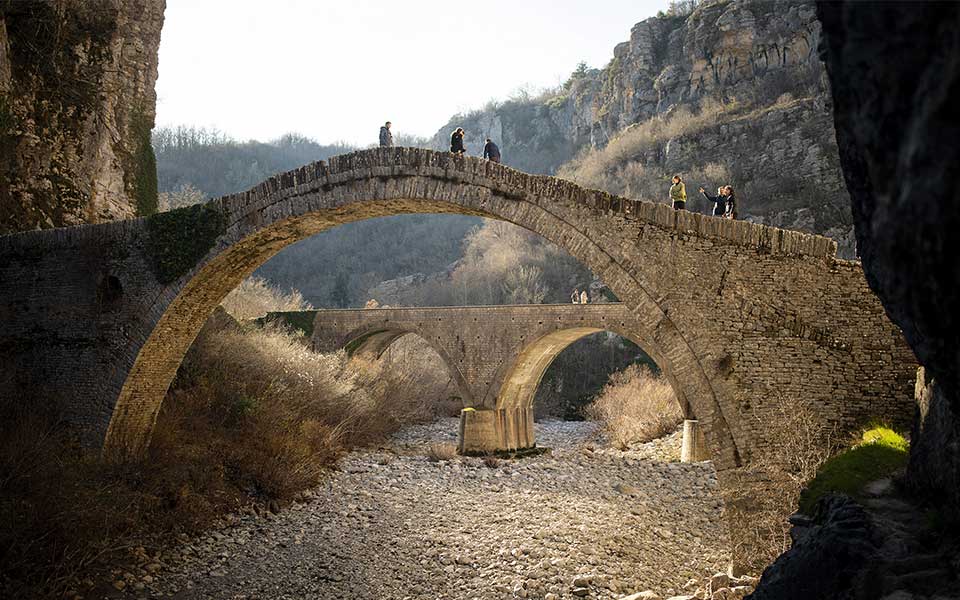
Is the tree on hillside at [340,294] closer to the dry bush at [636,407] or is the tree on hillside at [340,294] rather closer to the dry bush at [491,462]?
the dry bush at [636,407]

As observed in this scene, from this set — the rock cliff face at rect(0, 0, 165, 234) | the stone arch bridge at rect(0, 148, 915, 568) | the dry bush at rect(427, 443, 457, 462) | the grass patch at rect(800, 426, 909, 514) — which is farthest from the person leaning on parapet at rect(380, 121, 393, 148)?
the dry bush at rect(427, 443, 457, 462)

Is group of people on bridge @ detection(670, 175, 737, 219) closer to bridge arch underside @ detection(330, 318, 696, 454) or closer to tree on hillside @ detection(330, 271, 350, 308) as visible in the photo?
bridge arch underside @ detection(330, 318, 696, 454)

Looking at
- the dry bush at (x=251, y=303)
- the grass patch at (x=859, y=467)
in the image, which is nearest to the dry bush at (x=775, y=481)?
the grass patch at (x=859, y=467)

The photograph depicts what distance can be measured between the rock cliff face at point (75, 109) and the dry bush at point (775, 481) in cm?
1264

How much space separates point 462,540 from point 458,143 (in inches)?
237

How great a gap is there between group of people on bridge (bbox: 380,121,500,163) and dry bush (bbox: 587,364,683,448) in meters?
13.1

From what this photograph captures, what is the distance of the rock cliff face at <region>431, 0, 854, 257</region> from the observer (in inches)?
1243

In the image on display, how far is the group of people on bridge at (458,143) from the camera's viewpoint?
952cm

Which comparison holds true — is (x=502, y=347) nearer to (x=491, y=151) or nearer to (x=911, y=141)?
(x=491, y=151)

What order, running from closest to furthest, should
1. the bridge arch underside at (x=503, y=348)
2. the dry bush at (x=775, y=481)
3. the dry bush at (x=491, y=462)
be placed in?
the dry bush at (x=775, y=481) < the dry bush at (x=491, y=462) < the bridge arch underside at (x=503, y=348)

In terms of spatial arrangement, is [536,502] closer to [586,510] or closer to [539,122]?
[586,510]

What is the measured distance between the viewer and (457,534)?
11.1 m

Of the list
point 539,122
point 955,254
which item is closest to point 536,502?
point 955,254

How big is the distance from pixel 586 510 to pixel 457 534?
258 centimetres
